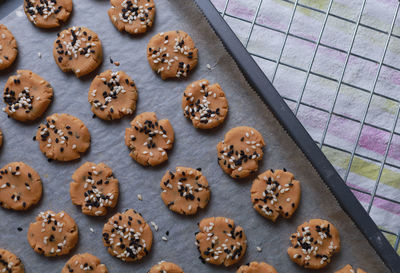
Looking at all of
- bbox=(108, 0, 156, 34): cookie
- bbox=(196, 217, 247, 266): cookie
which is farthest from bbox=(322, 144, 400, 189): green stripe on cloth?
bbox=(108, 0, 156, 34): cookie

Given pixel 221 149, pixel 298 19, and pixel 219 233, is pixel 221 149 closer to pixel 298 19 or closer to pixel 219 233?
pixel 219 233

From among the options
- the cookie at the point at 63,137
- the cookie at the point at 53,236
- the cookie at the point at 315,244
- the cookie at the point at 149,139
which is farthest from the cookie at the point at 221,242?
the cookie at the point at 63,137

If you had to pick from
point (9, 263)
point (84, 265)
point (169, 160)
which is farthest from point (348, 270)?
point (9, 263)

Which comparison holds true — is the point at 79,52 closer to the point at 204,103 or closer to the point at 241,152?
the point at 204,103

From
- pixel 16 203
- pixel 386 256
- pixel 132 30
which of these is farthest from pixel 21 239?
pixel 386 256

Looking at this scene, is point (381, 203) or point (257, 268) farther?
point (381, 203)

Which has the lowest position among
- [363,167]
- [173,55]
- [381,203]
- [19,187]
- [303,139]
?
[381,203]
